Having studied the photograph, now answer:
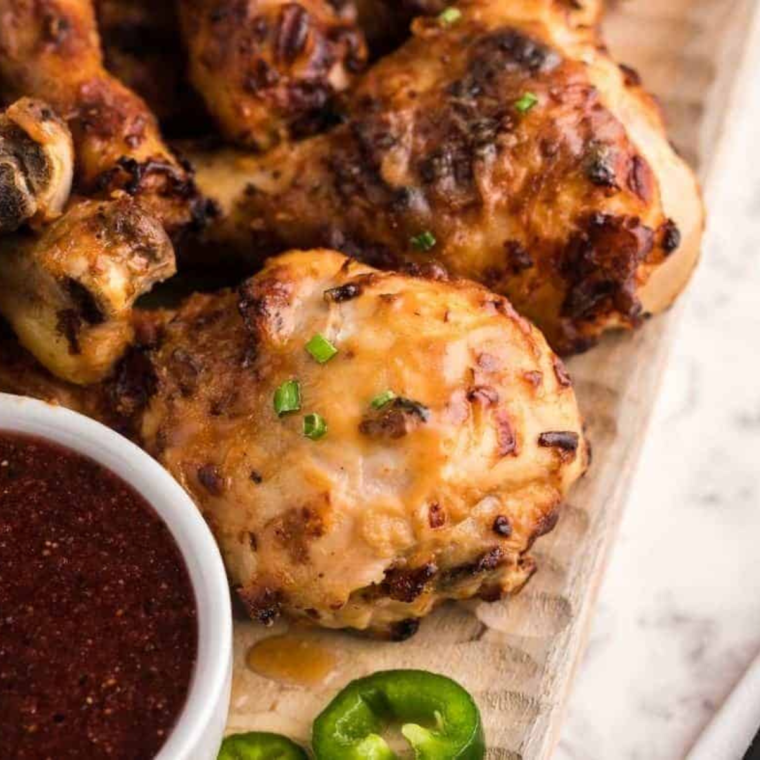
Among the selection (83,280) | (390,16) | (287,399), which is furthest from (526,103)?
(83,280)

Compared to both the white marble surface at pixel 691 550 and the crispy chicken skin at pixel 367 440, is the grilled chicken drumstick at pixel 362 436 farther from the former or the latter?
the white marble surface at pixel 691 550

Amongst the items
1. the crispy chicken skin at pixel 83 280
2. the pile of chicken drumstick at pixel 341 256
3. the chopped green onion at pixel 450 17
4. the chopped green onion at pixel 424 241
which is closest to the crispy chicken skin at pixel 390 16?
the pile of chicken drumstick at pixel 341 256

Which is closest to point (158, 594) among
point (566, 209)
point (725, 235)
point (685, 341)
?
point (566, 209)

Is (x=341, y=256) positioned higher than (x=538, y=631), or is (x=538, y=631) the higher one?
(x=341, y=256)

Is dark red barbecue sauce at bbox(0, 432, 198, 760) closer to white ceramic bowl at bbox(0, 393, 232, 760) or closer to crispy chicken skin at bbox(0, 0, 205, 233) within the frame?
white ceramic bowl at bbox(0, 393, 232, 760)

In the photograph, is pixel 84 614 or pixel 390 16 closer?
pixel 84 614

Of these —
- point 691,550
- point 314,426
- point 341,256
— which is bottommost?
point 691,550

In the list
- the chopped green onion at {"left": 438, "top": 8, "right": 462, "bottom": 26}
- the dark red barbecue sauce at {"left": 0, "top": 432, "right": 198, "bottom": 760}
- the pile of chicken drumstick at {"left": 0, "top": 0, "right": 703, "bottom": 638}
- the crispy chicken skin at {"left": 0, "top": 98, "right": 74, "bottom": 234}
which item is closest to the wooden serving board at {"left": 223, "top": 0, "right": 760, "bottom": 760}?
the pile of chicken drumstick at {"left": 0, "top": 0, "right": 703, "bottom": 638}

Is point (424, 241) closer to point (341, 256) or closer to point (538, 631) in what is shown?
point (341, 256)
